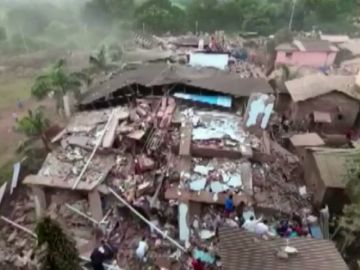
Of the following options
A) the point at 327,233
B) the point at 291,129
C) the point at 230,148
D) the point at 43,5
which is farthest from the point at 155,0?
the point at 327,233

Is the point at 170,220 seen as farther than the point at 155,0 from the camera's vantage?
No

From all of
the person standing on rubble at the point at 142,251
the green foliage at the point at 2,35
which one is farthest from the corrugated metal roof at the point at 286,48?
the green foliage at the point at 2,35

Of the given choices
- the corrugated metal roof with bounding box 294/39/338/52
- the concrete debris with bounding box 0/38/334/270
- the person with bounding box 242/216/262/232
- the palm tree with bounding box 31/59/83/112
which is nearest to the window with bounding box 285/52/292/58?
the corrugated metal roof with bounding box 294/39/338/52

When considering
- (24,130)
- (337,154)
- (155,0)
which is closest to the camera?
(337,154)

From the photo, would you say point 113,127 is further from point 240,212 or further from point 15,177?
point 240,212

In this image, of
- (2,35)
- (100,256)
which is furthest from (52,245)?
(2,35)

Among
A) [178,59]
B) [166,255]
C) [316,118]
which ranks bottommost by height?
[166,255]

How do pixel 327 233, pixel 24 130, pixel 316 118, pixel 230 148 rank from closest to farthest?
pixel 327 233 → pixel 230 148 → pixel 24 130 → pixel 316 118

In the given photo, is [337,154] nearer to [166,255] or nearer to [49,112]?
[166,255]
